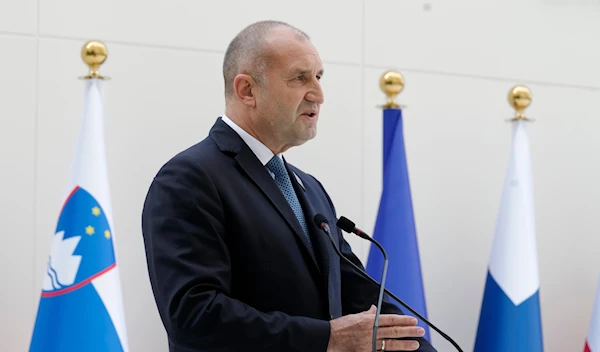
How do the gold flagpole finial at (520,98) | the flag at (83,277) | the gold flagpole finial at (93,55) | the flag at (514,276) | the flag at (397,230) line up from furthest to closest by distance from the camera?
the gold flagpole finial at (520,98), the flag at (514,276), the flag at (397,230), the gold flagpole finial at (93,55), the flag at (83,277)

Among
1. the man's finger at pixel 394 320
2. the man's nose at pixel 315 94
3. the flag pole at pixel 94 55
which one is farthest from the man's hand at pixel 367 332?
the flag pole at pixel 94 55

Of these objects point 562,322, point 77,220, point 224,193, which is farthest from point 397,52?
point 224,193

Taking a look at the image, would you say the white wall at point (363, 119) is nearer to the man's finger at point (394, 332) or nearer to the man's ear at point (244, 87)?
the man's ear at point (244, 87)

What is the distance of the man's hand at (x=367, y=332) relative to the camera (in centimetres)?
204

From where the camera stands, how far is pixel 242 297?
84.8 inches

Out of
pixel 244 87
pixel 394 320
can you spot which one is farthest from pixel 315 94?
pixel 394 320

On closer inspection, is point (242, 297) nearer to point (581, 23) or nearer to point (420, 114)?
point (420, 114)

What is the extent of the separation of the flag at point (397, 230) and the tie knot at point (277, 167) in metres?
1.51

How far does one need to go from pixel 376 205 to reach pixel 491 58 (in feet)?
3.65

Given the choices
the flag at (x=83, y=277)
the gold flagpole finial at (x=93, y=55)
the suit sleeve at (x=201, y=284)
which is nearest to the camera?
the suit sleeve at (x=201, y=284)

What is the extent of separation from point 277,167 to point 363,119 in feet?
6.75

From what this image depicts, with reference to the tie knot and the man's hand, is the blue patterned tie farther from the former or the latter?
the man's hand

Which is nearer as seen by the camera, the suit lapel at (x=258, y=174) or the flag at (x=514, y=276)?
the suit lapel at (x=258, y=174)

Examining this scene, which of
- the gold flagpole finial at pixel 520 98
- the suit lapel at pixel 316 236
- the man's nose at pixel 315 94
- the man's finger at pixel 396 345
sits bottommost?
the man's finger at pixel 396 345
